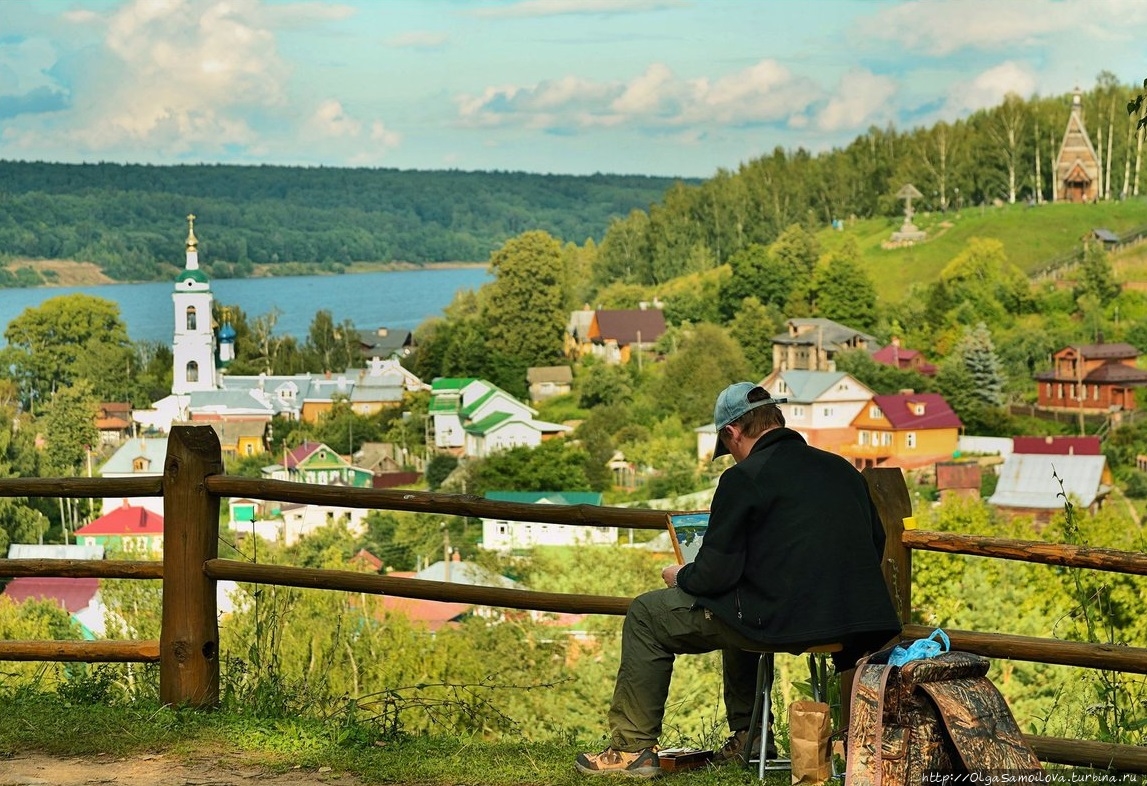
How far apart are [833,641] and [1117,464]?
4764 cm

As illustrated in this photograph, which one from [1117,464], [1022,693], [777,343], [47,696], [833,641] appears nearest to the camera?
[833,641]

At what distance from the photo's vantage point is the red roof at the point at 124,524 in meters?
45.2

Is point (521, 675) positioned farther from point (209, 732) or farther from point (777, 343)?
point (777, 343)

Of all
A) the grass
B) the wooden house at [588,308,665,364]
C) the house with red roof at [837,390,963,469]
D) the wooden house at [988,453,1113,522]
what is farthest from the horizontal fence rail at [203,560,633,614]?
the wooden house at [588,308,665,364]

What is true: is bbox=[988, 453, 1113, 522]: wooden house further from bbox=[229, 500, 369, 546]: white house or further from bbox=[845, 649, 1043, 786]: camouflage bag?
bbox=[845, 649, 1043, 786]: camouflage bag

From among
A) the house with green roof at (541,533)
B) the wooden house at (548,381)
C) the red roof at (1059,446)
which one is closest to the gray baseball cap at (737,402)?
the house with green roof at (541,533)

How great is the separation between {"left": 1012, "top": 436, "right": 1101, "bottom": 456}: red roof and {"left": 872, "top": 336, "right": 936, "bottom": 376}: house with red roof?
15219 mm

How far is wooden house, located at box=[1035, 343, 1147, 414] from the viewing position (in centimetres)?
5591

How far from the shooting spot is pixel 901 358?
68062 millimetres

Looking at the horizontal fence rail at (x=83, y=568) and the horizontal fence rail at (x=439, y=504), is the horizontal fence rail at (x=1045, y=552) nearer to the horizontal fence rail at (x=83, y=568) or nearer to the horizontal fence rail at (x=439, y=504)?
the horizontal fence rail at (x=439, y=504)

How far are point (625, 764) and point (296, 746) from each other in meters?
1.04

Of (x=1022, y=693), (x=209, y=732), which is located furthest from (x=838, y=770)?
(x=1022, y=693)

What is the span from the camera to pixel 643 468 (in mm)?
55438

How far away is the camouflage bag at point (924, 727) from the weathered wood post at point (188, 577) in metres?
2.42
